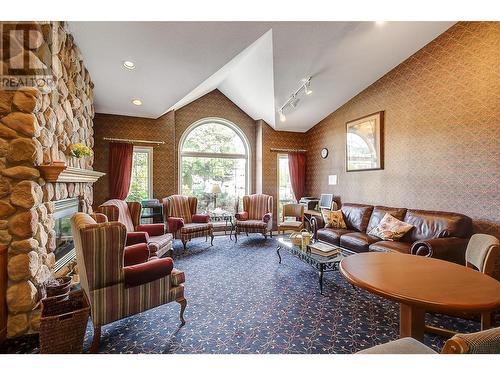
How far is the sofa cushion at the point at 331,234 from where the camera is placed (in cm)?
408

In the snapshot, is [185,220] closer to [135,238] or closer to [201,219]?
[201,219]

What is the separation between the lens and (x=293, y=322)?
2311 millimetres

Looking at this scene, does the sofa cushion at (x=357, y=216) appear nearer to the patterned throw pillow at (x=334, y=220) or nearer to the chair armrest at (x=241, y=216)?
the patterned throw pillow at (x=334, y=220)

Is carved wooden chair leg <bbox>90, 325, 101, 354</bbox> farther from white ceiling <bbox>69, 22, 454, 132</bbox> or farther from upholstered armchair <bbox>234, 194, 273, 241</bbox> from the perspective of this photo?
upholstered armchair <bbox>234, 194, 273, 241</bbox>

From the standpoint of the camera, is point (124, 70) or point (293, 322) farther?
point (124, 70)

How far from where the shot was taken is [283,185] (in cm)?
668

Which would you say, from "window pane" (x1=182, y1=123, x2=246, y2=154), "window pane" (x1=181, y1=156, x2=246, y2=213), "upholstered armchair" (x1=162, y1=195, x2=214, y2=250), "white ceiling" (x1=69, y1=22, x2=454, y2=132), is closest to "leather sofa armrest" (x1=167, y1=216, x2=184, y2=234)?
"upholstered armchair" (x1=162, y1=195, x2=214, y2=250)

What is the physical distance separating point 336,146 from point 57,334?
542 cm

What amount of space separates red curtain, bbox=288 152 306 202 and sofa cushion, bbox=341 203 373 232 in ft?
6.34

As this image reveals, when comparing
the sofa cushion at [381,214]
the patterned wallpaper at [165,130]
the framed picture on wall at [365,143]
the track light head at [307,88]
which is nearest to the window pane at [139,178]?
the patterned wallpaper at [165,130]

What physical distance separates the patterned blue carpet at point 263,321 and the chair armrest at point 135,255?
52cm
